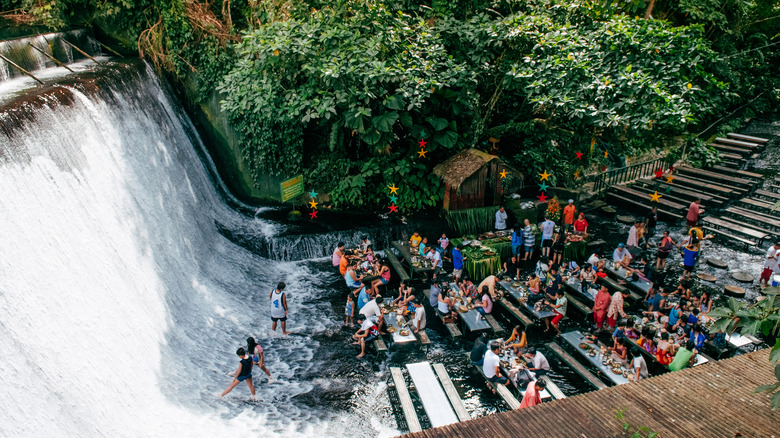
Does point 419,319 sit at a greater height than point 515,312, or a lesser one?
greater

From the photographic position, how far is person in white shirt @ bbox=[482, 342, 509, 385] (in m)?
9.45

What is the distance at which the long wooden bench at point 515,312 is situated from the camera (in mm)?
11392

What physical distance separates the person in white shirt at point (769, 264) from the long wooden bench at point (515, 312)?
21.0 ft

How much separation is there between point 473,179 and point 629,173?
7.70 metres

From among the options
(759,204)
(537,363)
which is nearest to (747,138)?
(759,204)

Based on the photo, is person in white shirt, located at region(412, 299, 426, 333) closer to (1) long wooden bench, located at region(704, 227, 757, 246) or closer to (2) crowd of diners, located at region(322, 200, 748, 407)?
(2) crowd of diners, located at region(322, 200, 748, 407)

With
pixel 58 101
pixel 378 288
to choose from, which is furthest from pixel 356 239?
pixel 58 101

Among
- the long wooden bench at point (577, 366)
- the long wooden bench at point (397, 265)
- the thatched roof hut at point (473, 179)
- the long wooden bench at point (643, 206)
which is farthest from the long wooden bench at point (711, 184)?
the long wooden bench at point (397, 265)

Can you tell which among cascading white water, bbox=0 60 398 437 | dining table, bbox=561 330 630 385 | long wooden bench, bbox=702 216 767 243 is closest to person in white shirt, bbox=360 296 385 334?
cascading white water, bbox=0 60 398 437

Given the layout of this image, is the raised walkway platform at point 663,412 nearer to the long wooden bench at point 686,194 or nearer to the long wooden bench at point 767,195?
the long wooden bench at point 686,194

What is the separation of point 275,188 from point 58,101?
26.0ft

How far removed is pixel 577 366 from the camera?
9.88 metres

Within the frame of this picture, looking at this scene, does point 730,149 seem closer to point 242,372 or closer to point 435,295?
point 435,295

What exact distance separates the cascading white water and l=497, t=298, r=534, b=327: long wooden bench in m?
3.73
